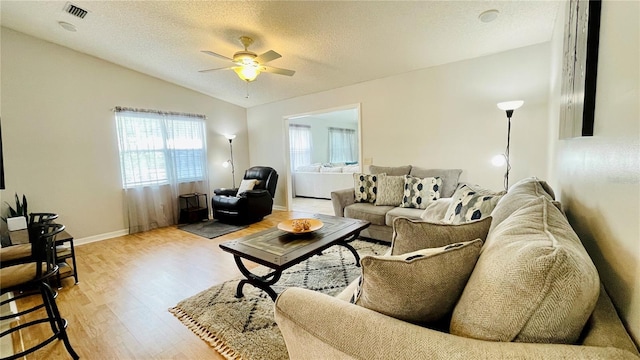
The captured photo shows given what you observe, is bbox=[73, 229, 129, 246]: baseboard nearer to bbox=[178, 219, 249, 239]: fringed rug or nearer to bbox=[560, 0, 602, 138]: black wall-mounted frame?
bbox=[178, 219, 249, 239]: fringed rug

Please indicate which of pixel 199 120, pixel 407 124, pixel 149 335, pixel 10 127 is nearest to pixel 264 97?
pixel 199 120

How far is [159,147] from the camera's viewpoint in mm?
4574

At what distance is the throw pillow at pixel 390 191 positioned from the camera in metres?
3.42

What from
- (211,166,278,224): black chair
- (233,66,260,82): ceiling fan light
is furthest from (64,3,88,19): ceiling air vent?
(211,166,278,224): black chair

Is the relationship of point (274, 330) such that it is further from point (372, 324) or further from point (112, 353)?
point (372, 324)

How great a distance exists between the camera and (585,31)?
1096 millimetres

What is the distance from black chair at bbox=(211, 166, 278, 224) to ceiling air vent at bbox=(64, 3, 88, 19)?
2.93 meters

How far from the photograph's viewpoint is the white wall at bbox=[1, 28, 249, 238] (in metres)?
3.31

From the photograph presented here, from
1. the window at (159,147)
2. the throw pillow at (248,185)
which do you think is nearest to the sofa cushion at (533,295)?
the throw pillow at (248,185)

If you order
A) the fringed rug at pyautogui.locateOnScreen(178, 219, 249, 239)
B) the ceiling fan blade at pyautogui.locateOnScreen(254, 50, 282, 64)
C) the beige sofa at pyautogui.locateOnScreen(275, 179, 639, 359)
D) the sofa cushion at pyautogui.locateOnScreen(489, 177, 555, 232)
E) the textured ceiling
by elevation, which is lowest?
the fringed rug at pyautogui.locateOnScreen(178, 219, 249, 239)

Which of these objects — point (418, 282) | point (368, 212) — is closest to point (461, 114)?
point (368, 212)

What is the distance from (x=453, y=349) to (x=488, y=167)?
335 cm

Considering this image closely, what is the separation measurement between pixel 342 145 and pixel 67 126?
7500 millimetres

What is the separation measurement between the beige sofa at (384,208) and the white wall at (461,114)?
28 cm
